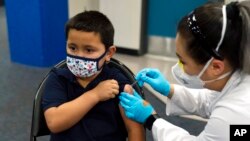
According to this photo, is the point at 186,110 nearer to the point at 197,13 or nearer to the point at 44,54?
the point at 197,13

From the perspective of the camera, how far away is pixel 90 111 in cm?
132

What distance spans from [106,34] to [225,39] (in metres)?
0.43

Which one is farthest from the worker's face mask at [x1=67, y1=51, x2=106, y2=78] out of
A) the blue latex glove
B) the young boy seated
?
the blue latex glove

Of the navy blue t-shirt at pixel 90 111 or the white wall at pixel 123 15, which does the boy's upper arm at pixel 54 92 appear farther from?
the white wall at pixel 123 15

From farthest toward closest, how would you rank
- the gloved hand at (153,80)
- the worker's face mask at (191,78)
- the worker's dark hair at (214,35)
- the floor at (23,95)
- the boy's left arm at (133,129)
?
the floor at (23,95)
the gloved hand at (153,80)
the boy's left arm at (133,129)
the worker's face mask at (191,78)
the worker's dark hair at (214,35)

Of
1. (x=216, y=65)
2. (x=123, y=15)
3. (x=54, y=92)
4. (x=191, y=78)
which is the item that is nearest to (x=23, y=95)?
(x=123, y=15)

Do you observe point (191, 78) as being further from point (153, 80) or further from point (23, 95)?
point (23, 95)

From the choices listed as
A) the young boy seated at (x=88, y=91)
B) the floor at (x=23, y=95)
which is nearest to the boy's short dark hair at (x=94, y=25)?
the young boy seated at (x=88, y=91)

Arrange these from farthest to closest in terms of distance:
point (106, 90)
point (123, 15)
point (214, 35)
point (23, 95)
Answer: point (123, 15) < point (23, 95) < point (106, 90) < point (214, 35)

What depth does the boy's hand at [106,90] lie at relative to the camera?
4.12ft

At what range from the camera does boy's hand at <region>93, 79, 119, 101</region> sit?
1256 millimetres

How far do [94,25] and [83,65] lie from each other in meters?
0.15

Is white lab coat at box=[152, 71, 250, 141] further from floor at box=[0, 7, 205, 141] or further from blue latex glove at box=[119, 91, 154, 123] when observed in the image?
floor at box=[0, 7, 205, 141]

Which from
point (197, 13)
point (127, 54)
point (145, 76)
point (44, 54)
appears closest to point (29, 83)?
point (44, 54)
